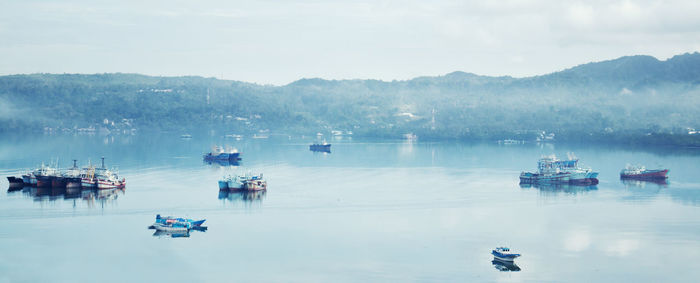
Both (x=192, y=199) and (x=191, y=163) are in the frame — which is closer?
(x=192, y=199)

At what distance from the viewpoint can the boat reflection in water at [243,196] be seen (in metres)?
67.4

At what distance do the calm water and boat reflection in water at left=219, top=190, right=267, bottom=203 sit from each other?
18 cm

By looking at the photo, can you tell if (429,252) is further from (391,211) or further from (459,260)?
(391,211)

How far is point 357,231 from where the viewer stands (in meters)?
52.7

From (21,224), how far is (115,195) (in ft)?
54.3

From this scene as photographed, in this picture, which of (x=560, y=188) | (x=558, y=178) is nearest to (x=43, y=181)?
(x=560, y=188)

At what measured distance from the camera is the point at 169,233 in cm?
5119

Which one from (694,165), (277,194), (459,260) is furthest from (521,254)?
(694,165)

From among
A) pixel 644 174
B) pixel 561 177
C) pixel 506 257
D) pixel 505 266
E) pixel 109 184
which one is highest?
pixel 644 174

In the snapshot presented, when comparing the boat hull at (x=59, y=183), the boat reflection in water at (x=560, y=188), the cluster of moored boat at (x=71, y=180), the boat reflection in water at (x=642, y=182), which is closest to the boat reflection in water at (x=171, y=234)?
the cluster of moored boat at (x=71, y=180)

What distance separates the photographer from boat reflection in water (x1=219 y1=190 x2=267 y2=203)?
6738cm

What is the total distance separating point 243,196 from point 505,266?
32953 mm

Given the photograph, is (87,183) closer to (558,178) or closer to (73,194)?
(73,194)

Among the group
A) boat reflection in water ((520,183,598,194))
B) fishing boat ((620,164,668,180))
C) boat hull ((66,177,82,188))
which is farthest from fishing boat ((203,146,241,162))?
fishing boat ((620,164,668,180))
